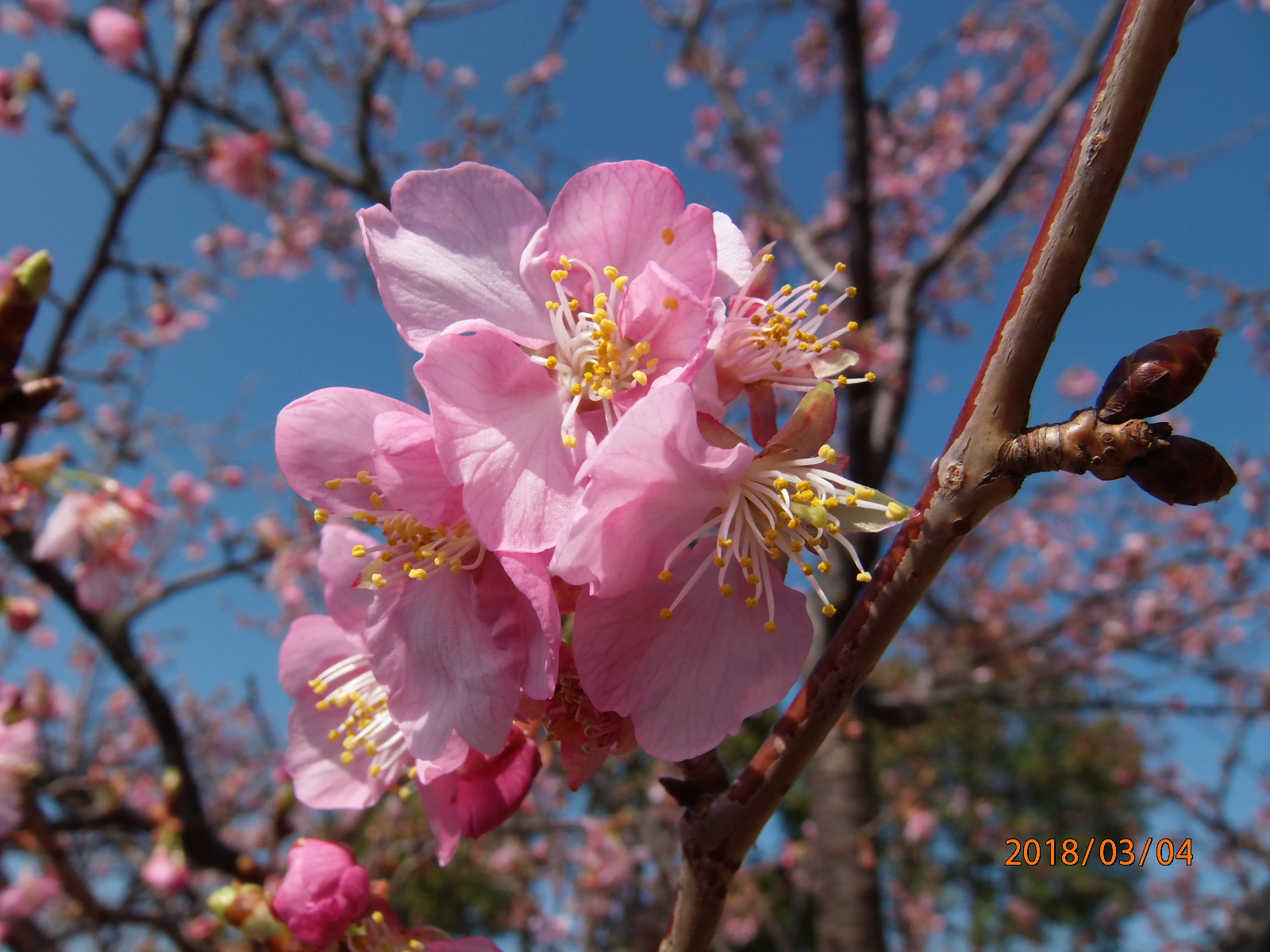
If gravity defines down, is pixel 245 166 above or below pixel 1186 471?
above

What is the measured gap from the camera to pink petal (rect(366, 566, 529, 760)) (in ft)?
2.43

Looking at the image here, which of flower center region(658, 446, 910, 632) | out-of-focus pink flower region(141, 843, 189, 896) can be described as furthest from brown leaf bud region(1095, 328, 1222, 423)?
out-of-focus pink flower region(141, 843, 189, 896)

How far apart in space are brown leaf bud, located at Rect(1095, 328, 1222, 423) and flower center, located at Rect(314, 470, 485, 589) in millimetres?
613

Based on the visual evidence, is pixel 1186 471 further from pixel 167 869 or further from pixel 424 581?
pixel 167 869

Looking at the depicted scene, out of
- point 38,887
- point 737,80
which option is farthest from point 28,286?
point 737,80

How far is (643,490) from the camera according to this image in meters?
0.68

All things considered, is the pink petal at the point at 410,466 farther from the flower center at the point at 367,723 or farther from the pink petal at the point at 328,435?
the flower center at the point at 367,723

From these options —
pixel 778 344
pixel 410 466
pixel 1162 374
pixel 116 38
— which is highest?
pixel 116 38

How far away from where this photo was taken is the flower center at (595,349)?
31.2 inches

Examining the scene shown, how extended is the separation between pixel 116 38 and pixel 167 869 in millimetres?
A: 3716

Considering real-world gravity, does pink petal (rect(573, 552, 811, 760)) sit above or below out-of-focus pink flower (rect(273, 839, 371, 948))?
above

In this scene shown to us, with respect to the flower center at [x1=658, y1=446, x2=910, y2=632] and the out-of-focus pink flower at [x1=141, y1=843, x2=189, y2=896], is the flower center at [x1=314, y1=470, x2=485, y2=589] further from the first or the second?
the out-of-focus pink flower at [x1=141, y1=843, x2=189, y2=896]

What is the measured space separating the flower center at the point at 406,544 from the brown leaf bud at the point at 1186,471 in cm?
62
